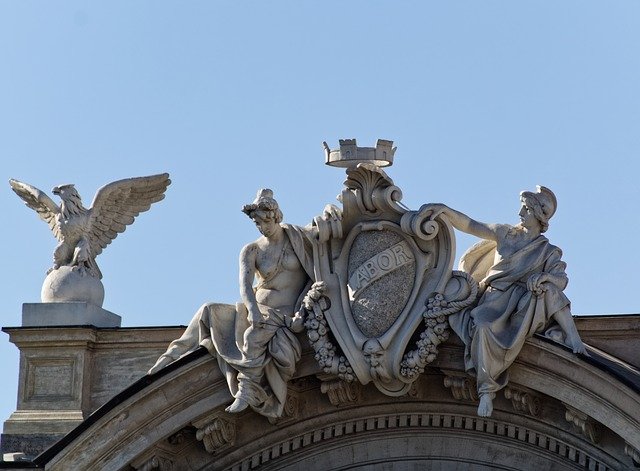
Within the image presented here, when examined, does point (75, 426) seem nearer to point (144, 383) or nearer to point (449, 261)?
point (144, 383)

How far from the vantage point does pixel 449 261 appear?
835 inches

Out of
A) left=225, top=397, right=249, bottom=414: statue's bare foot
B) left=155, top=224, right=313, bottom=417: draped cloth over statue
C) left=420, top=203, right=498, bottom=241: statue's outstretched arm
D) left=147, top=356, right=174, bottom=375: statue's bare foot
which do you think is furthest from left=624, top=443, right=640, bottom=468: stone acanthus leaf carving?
left=147, top=356, right=174, bottom=375: statue's bare foot

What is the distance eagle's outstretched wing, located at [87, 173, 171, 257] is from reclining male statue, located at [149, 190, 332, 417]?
1.62 metres

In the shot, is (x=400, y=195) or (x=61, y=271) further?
(x=61, y=271)

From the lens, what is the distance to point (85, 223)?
Result: 22.9m

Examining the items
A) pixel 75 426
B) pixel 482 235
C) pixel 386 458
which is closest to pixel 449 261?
pixel 482 235

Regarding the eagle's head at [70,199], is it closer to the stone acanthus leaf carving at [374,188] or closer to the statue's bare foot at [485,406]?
the stone acanthus leaf carving at [374,188]

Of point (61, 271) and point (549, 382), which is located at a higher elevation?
point (61, 271)

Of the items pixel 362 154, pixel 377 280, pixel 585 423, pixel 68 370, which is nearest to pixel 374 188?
pixel 362 154

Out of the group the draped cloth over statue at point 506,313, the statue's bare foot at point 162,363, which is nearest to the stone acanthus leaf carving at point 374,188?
the draped cloth over statue at point 506,313

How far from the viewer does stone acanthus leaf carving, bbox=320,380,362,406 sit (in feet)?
70.8

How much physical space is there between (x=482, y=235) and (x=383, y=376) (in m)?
1.46

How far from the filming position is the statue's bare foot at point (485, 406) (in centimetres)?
2064

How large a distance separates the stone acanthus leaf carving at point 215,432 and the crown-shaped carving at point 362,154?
2.47 meters
